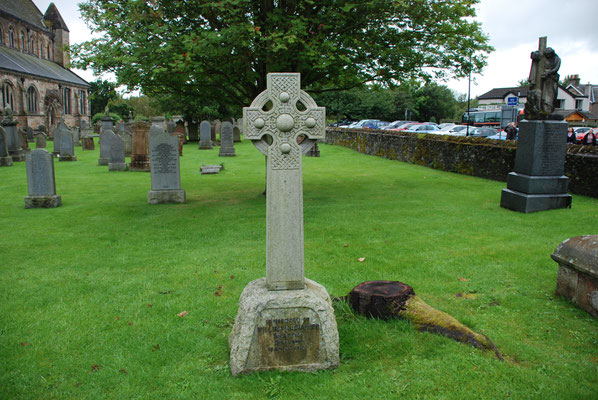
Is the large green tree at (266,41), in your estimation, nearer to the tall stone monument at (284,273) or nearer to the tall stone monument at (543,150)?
the tall stone monument at (543,150)

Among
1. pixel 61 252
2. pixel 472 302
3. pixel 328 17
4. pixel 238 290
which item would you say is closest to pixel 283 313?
pixel 238 290

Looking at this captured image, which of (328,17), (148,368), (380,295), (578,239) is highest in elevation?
(328,17)

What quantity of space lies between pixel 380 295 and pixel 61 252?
5500 millimetres

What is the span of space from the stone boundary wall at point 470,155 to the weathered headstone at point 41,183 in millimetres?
12825

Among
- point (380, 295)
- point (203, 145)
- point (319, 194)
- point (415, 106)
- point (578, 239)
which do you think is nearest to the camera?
point (380, 295)

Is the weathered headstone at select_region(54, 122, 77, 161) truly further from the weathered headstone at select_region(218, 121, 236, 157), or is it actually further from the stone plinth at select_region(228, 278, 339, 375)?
the stone plinth at select_region(228, 278, 339, 375)

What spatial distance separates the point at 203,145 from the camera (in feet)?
93.6

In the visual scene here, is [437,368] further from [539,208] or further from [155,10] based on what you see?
[155,10]

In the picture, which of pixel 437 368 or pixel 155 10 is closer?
pixel 437 368

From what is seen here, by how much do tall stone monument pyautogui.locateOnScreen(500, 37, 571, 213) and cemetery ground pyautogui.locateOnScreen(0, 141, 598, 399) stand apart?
1.53ft

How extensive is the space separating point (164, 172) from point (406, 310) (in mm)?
8790

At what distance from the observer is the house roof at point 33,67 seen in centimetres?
4106

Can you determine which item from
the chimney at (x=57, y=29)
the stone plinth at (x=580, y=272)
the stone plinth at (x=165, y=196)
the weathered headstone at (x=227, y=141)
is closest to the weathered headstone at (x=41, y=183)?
the stone plinth at (x=165, y=196)

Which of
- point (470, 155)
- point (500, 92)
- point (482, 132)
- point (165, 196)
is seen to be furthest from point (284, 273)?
point (500, 92)
